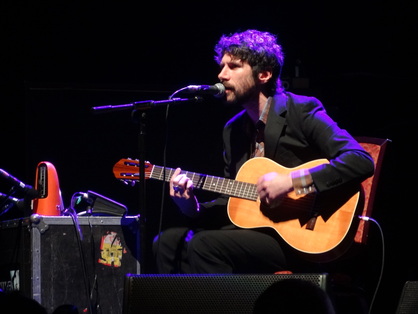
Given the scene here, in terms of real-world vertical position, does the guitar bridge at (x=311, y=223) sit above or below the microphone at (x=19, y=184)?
below

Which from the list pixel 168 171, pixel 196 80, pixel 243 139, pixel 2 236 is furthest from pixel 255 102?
pixel 2 236

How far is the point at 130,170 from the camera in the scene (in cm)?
406

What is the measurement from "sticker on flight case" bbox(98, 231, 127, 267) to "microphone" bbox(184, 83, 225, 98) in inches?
46.7

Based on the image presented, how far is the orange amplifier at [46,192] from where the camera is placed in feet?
13.5

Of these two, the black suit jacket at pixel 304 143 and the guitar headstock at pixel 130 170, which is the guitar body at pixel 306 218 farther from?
the guitar headstock at pixel 130 170

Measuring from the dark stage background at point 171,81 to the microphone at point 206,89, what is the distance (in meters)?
1.64

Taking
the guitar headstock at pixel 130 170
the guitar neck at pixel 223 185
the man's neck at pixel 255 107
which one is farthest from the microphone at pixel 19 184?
the man's neck at pixel 255 107

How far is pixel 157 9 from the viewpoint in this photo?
563cm

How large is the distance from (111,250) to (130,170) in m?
0.56

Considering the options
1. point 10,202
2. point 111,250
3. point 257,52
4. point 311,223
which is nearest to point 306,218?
point 311,223

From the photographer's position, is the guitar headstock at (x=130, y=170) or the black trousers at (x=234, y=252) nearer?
the black trousers at (x=234, y=252)

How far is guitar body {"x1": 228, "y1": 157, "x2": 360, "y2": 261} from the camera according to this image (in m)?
3.52

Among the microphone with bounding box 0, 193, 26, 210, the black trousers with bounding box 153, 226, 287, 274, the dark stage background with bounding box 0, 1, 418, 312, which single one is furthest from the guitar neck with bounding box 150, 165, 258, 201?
the dark stage background with bounding box 0, 1, 418, 312

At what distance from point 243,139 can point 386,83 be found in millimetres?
1998
